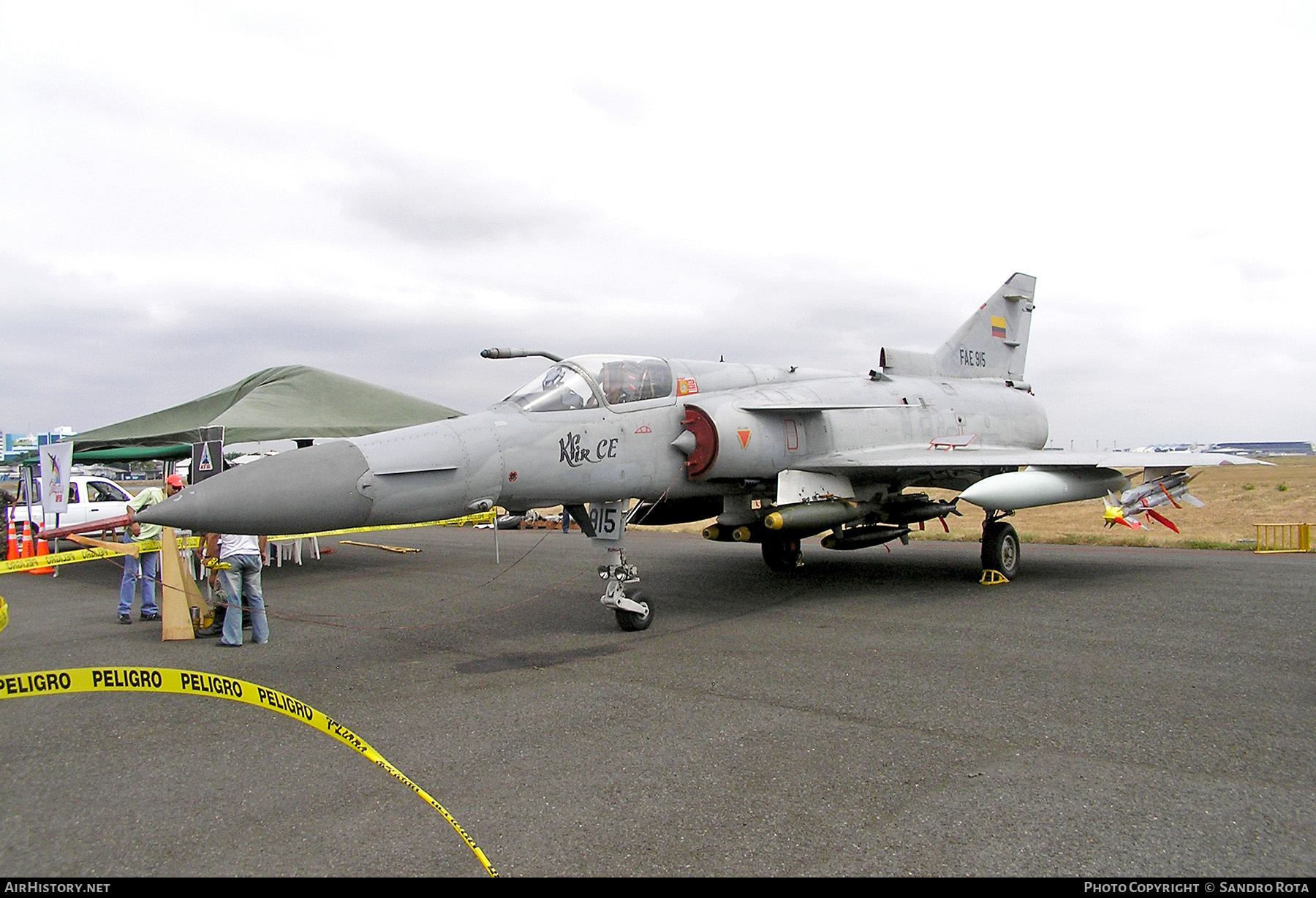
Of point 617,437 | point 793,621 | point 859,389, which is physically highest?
point 859,389

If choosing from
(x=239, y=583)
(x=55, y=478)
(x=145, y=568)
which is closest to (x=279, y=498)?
(x=239, y=583)

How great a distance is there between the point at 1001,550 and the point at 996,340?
16.0ft

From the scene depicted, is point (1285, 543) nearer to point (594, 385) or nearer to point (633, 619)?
point (633, 619)

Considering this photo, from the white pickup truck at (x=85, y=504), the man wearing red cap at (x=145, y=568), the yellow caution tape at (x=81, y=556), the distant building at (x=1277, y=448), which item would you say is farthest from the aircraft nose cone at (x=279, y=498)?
the distant building at (x=1277, y=448)

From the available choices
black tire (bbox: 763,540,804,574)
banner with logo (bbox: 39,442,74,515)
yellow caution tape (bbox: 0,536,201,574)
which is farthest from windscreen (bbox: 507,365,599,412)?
banner with logo (bbox: 39,442,74,515)

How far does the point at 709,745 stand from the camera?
4477 millimetres

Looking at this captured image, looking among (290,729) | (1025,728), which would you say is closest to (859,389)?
(1025,728)

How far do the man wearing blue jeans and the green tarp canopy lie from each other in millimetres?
6284

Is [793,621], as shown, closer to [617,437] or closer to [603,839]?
[617,437]

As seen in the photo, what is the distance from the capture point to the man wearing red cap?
934 centimetres

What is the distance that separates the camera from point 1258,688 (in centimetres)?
542

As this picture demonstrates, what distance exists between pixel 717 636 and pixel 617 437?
2.16 meters

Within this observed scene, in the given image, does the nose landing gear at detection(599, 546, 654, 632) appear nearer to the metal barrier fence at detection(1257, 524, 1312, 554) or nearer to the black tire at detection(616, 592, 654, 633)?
the black tire at detection(616, 592, 654, 633)

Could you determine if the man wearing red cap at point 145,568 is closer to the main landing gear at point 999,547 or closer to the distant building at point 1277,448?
the main landing gear at point 999,547
